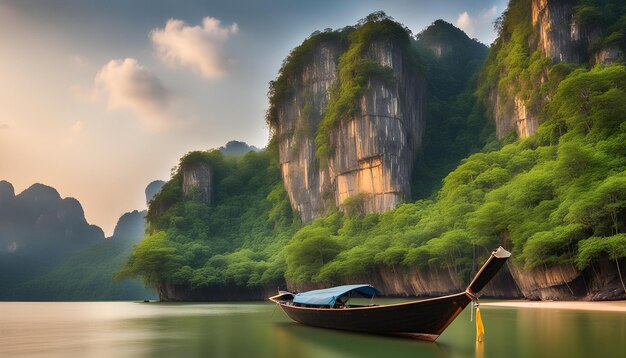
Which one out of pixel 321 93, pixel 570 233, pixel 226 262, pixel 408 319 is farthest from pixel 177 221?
pixel 408 319

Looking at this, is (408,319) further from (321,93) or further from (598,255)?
(321,93)

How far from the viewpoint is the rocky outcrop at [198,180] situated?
278 ft

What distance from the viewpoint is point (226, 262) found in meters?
64.8

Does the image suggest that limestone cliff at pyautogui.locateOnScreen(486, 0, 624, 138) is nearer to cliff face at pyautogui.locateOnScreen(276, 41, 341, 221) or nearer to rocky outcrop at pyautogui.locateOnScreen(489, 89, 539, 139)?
rocky outcrop at pyautogui.locateOnScreen(489, 89, 539, 139)

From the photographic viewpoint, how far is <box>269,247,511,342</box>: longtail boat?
12.5 metres

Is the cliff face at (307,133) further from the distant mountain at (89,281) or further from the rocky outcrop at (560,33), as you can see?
the distant mountain at (89,281)

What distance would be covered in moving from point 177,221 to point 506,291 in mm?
50860

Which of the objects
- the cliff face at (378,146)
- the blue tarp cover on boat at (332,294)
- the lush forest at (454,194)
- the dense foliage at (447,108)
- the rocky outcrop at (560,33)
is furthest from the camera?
the dense foliage at (447,108)

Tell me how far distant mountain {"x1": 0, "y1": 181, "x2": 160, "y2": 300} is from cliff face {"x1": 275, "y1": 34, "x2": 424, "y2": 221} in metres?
44.7

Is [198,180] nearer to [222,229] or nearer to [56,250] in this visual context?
[222,229]

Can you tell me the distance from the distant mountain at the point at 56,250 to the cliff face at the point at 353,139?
44.7 metres

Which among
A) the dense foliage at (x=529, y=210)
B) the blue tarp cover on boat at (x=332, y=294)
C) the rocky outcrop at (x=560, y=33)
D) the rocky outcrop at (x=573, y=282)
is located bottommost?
the rocky outcrop at (x=573, y=282)

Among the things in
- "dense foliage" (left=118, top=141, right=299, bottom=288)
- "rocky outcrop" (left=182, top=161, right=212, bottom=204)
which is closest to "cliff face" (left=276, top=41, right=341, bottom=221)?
"dense foliage" (left=118, top=141, right=299, bottom=288)

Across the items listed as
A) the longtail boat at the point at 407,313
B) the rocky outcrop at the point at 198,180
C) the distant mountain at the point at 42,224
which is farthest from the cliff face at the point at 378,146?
the distant mountain at the point at 42,224
